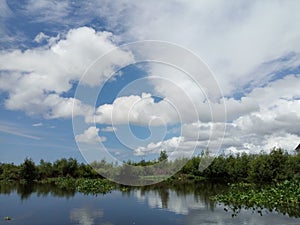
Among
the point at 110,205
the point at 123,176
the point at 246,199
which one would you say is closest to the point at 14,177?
the point at 123,176

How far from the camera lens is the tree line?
23.5 m

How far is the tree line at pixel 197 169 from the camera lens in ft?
77.0

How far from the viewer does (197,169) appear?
35.2m

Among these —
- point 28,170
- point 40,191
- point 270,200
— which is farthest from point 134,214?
point 28,170

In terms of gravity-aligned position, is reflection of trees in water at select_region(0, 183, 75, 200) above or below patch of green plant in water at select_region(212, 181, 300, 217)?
above

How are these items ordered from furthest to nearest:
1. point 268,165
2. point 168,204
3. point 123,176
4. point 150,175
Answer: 1. point 150,175
2. point 123,176
3. point 268,165
4. point 168,204

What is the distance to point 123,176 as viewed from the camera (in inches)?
1249

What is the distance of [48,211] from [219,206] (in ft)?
22.9

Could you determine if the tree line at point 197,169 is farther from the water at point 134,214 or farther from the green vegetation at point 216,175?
the water at point 134,214

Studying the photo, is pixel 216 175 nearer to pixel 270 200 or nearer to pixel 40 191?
pixel 40 191

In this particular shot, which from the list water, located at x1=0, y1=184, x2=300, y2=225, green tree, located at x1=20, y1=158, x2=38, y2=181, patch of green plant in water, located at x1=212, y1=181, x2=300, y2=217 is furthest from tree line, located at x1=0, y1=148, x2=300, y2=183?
water, located at x1=0, y1=184, x2=300, y2=225

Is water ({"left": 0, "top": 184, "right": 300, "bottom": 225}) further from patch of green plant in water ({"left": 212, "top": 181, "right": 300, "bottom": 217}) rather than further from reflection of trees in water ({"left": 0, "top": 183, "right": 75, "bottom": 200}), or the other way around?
reflection of trees in water ({"left": 0, "top": 183, "right": 75, "bottom": 200})

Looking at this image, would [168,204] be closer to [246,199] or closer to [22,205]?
[246,199]

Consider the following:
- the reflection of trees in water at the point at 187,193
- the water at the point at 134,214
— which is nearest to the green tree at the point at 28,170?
the reflection of trees in water at the point at 187,193
